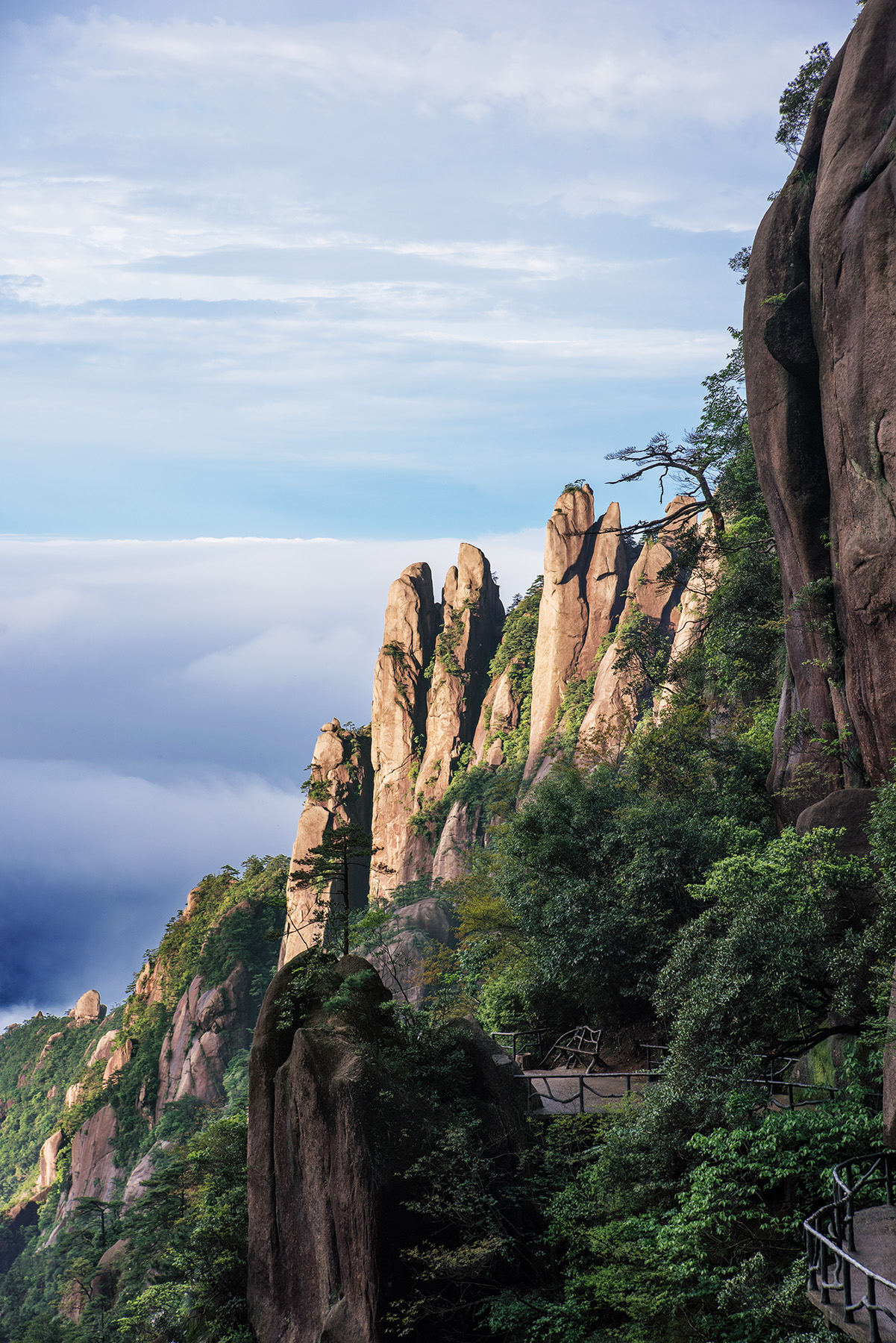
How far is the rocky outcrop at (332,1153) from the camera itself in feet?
42.1

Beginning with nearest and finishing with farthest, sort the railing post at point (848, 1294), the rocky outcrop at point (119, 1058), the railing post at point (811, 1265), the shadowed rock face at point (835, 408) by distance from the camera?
the railing post at point (848, 1294), the railing post at point (811, 1265), the shadowed rock face at point (835, 408), the rocky outcrop at point (119, 1058)

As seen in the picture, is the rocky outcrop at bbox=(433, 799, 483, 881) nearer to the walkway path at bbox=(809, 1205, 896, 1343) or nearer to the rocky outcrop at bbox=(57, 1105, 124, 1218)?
the rocky outcrop at bbox=(57, 1105, 124, 1218)

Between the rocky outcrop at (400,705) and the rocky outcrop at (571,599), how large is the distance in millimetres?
9006

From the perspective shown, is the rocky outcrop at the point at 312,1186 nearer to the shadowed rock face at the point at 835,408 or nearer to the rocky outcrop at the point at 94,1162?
the shadowed rock face at the point at 835,408

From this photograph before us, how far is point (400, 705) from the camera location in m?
56.1

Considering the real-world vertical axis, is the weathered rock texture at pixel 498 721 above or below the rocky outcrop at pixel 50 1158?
above

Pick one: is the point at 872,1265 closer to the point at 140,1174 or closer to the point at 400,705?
the point at 140,1174

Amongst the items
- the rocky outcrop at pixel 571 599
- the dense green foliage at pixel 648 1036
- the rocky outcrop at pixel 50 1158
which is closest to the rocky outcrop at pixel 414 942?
the dense green foliage at pixel 648 1036

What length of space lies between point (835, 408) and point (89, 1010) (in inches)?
3458

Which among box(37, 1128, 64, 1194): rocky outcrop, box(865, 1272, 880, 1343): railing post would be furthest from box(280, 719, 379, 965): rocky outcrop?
box(865, 1272, 880, 1343): railing post

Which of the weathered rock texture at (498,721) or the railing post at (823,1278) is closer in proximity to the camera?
the railing post at (823,1278)

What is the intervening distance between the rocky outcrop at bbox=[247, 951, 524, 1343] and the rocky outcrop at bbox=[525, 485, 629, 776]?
3180 cm

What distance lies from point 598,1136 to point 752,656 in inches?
516

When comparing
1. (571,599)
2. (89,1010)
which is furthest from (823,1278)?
(89,1010)
